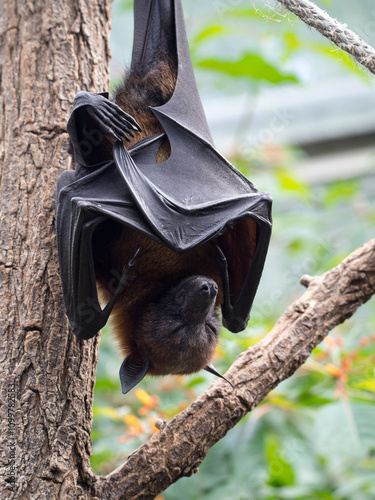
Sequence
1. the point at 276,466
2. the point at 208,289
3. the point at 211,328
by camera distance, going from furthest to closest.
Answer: the point at 276,466 < the point at 211,328 < the point at 208,289

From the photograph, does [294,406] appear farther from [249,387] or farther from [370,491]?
[249,387]

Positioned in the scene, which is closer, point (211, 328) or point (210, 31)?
point (211, 328)

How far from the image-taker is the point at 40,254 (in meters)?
2.72

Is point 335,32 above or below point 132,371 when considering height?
above

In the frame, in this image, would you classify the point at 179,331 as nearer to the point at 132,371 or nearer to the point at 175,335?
the point at 175,335

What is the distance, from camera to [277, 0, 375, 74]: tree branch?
229 cm

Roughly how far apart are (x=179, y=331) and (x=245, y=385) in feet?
1.42

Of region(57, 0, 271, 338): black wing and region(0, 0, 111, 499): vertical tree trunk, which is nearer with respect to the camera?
region(0, 0, 111, 499): vertical tree trunk

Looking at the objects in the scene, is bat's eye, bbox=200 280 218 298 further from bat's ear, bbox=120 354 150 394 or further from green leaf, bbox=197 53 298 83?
green leaf, bbox=197 53 298 83

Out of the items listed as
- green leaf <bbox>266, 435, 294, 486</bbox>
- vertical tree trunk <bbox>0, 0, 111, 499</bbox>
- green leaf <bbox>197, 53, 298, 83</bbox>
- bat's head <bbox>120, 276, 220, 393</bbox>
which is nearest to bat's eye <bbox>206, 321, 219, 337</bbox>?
bat's head <bbox>120, 276, 220, 393</bbox>

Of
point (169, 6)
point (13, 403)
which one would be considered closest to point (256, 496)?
point (13, 403)

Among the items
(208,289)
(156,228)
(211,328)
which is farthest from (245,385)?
(156,228)

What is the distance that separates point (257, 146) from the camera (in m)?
6.13

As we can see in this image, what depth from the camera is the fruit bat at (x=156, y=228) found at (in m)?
2.54
